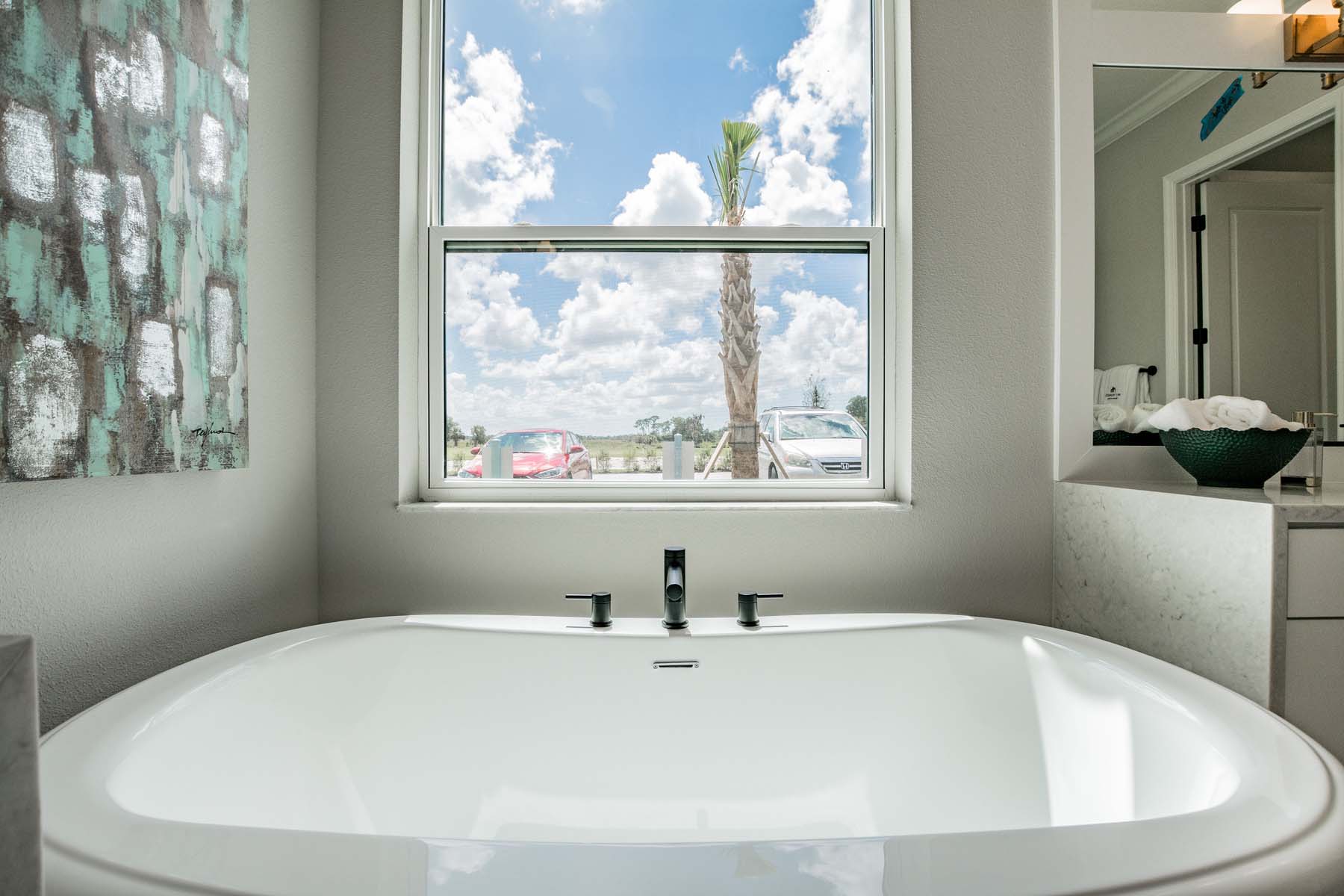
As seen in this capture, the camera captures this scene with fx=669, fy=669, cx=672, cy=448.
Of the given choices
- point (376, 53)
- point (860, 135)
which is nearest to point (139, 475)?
point (376, 53)

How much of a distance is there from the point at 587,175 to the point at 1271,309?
5.57ft

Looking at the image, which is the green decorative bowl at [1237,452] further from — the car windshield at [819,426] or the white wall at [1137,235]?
the car windshield at [819,426]

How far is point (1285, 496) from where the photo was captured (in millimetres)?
1268

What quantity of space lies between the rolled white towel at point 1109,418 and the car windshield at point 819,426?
0.55 m

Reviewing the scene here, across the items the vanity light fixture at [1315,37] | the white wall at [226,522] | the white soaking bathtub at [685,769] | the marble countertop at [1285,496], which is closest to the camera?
the white soaking bathtub at [685,769]

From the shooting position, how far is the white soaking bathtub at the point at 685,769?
526 millimetres

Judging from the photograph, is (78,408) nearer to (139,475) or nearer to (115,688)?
(139,475)

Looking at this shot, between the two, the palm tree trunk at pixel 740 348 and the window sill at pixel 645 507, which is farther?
the palm tree trunk at pixel 740 348

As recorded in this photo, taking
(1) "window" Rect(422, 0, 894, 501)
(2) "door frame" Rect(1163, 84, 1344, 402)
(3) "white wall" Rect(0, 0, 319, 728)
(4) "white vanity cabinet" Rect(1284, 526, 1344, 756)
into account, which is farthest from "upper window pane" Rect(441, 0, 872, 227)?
(4) "white vanity cabinet" Rect(1284, 526, 1344, 756)

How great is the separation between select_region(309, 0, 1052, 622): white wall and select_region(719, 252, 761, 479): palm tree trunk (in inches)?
8.8

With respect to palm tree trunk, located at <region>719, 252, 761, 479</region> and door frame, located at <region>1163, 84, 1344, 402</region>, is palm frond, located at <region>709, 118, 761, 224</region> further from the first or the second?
door frame, located at <region>1163, 84, 1344, 402</region>

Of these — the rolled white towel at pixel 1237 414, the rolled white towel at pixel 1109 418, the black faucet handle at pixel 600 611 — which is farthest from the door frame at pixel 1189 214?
the black faucet handle at pixel 600 611

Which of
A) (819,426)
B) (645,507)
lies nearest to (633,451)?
(645,507)

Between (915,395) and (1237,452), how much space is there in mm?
625
